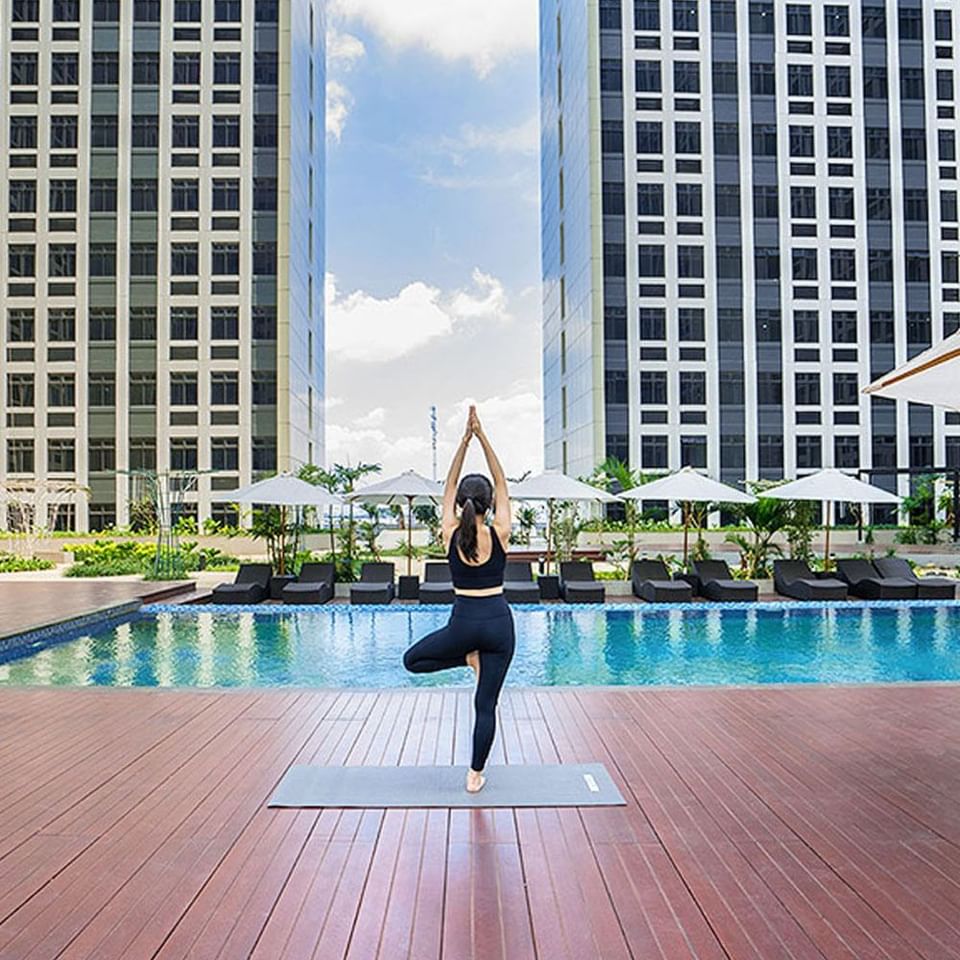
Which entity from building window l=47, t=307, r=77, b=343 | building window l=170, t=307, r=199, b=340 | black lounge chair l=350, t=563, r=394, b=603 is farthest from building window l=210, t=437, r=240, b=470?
black lounge chair l=350, t=563, r=394, b=603

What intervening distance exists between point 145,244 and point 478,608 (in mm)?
38601

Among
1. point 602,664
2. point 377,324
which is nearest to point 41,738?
point 602,664

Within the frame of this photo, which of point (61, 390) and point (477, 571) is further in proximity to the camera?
point (61, 390)

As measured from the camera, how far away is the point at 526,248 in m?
62.7

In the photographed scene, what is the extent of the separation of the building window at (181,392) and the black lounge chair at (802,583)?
28622 mm

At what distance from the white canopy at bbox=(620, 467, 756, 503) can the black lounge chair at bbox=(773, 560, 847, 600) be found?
1.46 metres

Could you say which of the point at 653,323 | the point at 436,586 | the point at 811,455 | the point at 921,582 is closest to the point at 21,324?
the point at 653,323

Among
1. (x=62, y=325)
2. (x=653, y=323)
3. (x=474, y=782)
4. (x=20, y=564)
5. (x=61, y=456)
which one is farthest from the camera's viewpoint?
(x=653, y=323)

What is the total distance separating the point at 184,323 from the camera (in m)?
38.2

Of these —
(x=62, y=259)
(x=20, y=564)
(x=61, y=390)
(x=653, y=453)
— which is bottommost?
(x=20, y=564)

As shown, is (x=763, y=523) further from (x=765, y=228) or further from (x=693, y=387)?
(x=765, y=228)

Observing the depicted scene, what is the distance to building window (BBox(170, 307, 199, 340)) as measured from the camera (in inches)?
1501

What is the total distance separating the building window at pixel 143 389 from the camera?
37.9m

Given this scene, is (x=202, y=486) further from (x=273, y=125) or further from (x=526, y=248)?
(x=526, y=248)
